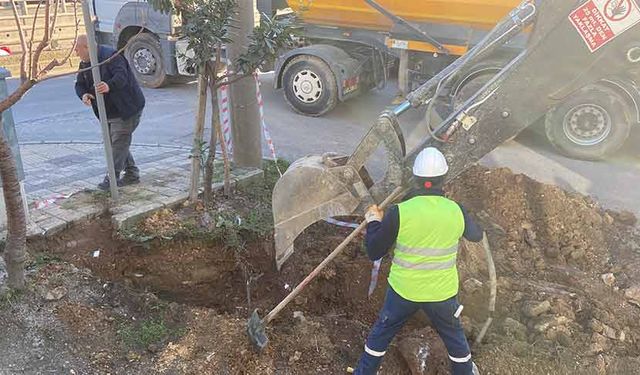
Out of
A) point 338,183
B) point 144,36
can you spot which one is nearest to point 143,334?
point 338,183

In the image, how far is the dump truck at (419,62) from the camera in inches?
303

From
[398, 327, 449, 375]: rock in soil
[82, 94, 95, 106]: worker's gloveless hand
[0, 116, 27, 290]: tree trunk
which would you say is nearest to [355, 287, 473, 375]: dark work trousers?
[398, 327, 449, 375]: rock in soil

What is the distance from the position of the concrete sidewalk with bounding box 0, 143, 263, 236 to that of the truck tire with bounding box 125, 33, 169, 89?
13.6 feet

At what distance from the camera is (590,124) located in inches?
310

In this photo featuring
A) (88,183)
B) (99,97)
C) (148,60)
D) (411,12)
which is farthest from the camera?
(148,60)

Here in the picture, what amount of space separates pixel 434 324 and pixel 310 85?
22.2 feet

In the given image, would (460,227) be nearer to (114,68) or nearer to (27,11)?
(114,68)

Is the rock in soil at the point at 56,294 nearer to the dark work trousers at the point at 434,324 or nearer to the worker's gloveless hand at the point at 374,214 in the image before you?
the dark work trousers at the point at 434,324

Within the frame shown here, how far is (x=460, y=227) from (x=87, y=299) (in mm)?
2912

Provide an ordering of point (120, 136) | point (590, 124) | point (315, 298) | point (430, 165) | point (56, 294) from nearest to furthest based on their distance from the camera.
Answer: point (430, 165), point (56, 294), point (315, 298), point (120, 136), point (590, 124)

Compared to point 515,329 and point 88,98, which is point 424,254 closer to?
point 515,329

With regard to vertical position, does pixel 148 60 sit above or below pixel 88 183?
above

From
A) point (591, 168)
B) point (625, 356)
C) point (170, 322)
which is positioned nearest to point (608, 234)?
point (625, 356)

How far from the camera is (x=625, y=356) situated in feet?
12.8
